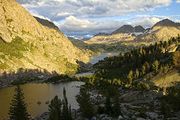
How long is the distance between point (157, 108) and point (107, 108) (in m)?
31.9

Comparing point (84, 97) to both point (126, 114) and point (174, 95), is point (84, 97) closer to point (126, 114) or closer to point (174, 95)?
point (126, 114)

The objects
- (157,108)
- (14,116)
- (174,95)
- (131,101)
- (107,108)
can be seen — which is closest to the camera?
(14,116)

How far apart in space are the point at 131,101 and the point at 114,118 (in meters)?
67.7

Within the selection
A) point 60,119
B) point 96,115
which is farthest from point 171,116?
point 60,119

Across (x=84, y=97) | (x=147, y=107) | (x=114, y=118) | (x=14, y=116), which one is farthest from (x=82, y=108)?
(x=147, y=107)

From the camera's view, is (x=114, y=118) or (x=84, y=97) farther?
(x=84, y=97)

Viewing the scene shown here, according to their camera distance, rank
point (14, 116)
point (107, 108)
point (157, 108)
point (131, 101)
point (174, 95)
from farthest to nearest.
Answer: point (131, 101)
point (174, 95)
point (157, 108)
point (107, 108)
point (14, 116)

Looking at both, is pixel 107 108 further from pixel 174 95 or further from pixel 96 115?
pixel 174 95

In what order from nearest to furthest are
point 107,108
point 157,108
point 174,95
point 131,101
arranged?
point 107,108 < point 157,108 < point 174,95 < point 131,101

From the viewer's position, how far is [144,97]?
19925 centimetres

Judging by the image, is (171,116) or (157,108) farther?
(157,108)

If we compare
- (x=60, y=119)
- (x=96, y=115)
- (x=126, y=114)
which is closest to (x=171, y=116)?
(x=126, y=114)

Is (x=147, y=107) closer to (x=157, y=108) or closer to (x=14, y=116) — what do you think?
(x=157, y=108)

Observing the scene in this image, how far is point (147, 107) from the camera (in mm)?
166125
